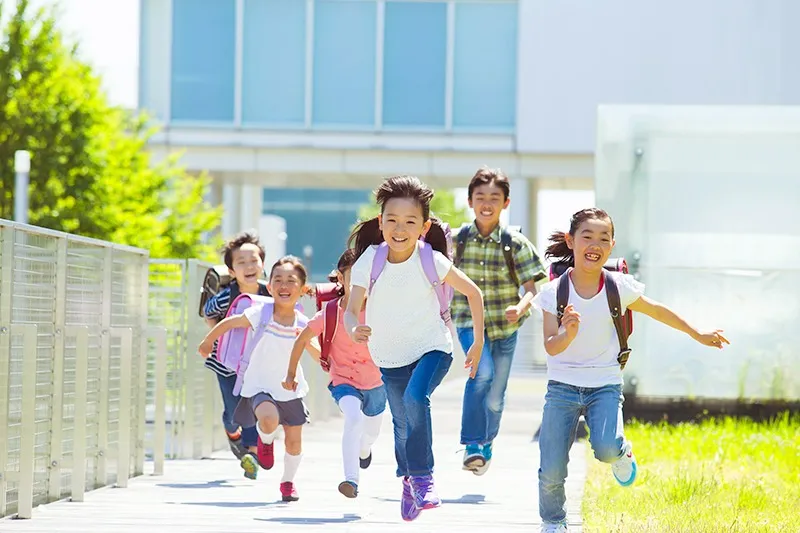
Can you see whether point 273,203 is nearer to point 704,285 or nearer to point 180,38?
point 180,38

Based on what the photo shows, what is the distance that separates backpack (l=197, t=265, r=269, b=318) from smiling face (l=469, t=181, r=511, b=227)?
2.21 meters

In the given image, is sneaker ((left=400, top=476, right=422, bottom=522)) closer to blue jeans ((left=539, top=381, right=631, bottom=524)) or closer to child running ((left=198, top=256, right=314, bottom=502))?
blue jeans ((left=539, top=381, right=631, bottom=524))

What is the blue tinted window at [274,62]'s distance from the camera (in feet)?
109

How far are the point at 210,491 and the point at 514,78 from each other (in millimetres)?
23293

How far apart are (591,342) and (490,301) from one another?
2.65 metres

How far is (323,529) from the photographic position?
8375mm

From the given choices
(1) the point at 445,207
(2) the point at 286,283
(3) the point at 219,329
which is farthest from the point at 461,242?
(1) the point at 445,207

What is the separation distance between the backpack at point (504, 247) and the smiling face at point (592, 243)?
254 centimetres

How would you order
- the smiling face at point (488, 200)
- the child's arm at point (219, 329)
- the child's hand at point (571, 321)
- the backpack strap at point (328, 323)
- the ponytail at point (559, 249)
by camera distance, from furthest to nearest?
1. the child's arm at point (219, 329)
2. the smiling face at point (488, 200)
3. the backpack strap at point (328, 323)
4. the ponytail at point (559, 249)
5. the child's hand at point (571, 321)

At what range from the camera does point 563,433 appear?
25.6ft

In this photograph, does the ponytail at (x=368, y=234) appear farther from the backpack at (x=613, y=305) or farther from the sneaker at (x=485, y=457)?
the sneaker at (x=485, y=457)

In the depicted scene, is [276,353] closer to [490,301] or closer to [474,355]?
[490,301]

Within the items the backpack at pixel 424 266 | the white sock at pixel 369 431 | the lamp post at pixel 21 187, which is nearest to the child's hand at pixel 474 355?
the backpack at pixel 424 266

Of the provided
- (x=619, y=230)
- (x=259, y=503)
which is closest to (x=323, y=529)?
(x=259, y=503)
